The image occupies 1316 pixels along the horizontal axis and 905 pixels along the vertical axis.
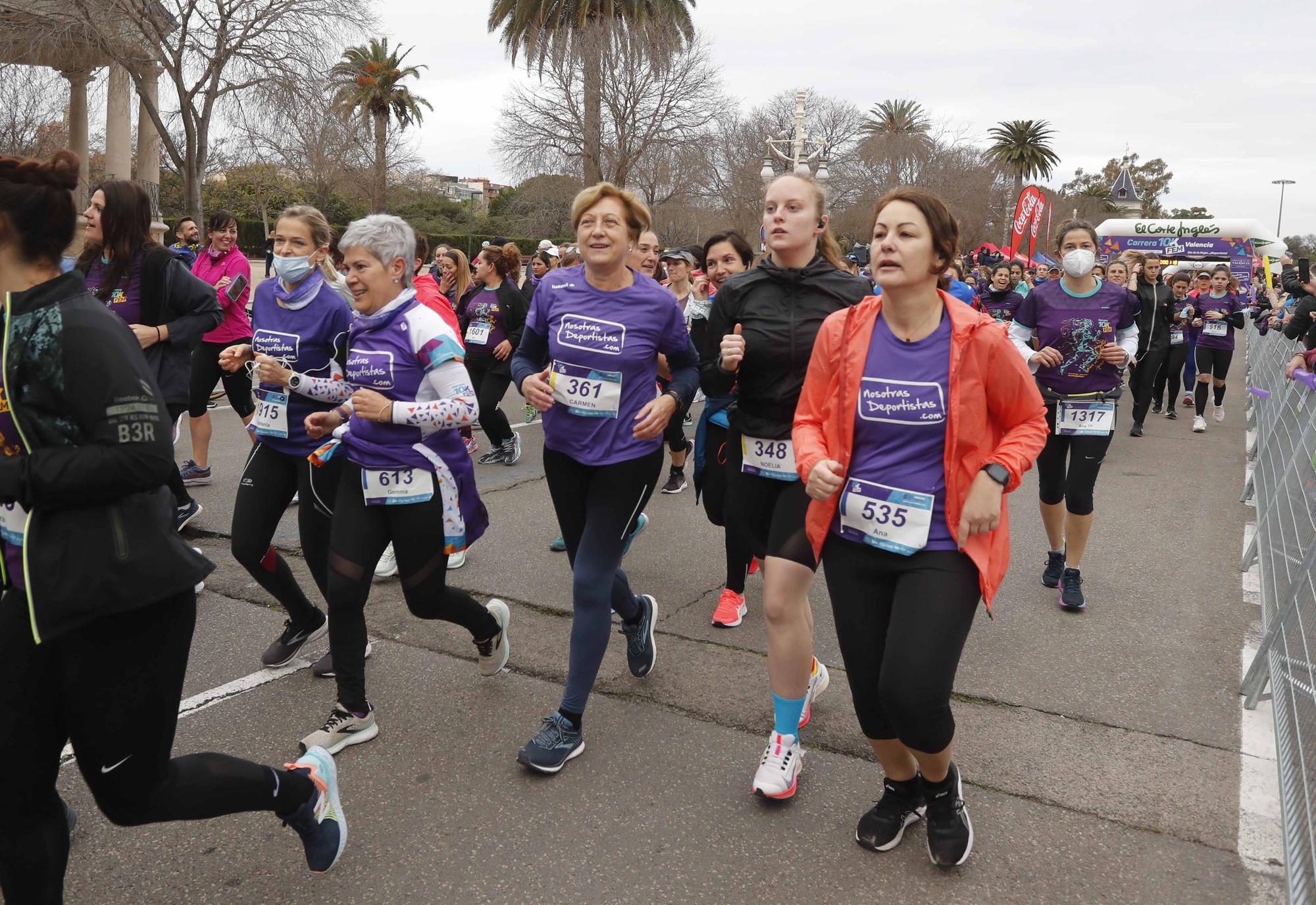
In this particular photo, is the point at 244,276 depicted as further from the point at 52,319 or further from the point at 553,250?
the point at 52,319

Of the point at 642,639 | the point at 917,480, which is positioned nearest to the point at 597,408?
the point at 642,639

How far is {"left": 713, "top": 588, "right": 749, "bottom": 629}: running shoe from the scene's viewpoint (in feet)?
16.6

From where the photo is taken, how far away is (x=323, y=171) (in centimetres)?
3550

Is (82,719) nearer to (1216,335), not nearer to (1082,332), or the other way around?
(1082,332)

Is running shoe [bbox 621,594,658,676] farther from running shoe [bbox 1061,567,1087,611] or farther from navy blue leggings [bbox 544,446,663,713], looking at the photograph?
running shoe [bbox 1061,567,1087,611]

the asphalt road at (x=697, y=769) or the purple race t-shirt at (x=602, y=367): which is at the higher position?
the purple race t-shirt at (x=602, y=367)

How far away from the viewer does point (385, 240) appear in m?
3.63

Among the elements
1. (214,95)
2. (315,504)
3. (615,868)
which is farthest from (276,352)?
(214,95)

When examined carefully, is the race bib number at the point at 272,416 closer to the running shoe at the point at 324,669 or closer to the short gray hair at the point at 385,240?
the short gray hair at the point at 385,240

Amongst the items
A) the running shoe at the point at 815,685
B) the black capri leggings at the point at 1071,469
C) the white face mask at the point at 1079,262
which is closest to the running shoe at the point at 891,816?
the running shoe at the point at 815,685

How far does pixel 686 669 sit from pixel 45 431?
2.93 meters

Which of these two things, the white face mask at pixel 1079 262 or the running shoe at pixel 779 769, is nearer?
the running shoe at pixel 779 769

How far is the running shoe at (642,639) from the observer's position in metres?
4.30

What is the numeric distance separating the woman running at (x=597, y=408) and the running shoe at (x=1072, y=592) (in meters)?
2.79
